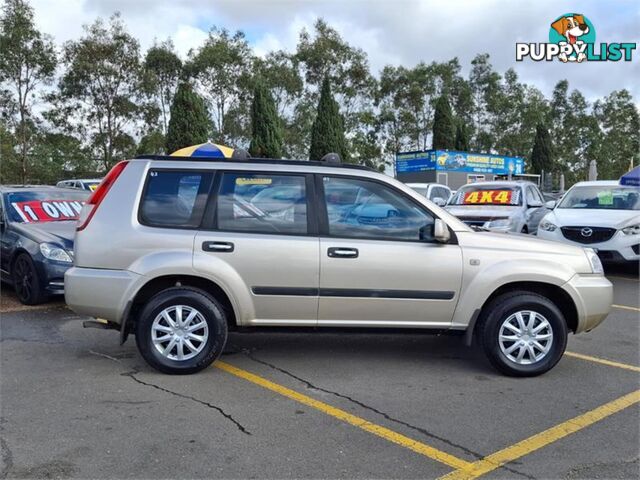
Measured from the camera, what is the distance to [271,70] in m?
35.8

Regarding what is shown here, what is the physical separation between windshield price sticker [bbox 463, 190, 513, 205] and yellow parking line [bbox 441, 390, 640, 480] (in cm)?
795

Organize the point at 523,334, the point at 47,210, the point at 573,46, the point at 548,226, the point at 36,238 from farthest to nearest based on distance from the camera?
the point at 573,46 < the point at 548,226 < the point at 47,210 < the point at 36,238 < the point at 523,334

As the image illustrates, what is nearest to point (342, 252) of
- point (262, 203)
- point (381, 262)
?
point (381, 262)

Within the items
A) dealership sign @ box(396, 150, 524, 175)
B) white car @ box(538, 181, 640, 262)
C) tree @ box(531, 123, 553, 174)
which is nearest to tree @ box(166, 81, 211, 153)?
dealership sign @ box(396, 150, 524, 175)

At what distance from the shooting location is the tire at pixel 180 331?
15.1 feet

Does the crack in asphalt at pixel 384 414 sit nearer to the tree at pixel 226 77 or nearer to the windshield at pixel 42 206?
the windshield at pixel 42 206

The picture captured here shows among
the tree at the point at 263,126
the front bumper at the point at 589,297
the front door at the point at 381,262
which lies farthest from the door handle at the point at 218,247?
the tree at the point at 263,126

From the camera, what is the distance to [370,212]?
186 inches

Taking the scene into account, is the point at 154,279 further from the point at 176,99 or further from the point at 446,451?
the point at 176,99

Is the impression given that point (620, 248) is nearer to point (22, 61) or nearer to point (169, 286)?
point (169, 286)

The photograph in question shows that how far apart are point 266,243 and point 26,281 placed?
4361 millimetres

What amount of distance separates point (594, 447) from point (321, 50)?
118 ft

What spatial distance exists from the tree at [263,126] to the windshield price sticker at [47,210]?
2307 cm

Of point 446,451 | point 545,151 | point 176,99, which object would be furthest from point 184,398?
point 545,151
